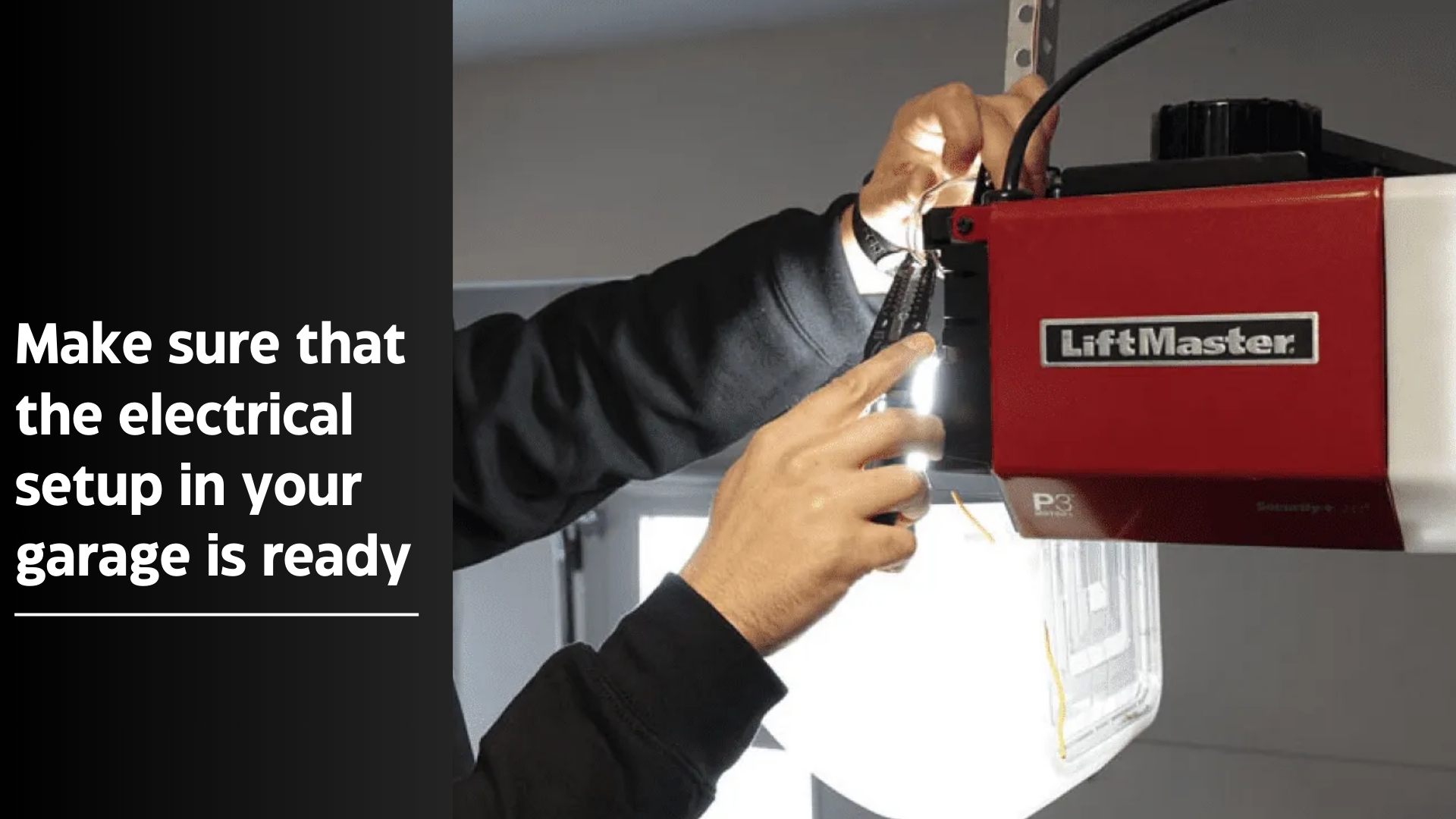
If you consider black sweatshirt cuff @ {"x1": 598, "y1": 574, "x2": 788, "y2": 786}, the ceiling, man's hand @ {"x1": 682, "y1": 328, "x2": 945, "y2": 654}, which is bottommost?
black sweatshirt cuff @ {"x1": 598, "y1": 574, "x2": 788, "y2": 786}

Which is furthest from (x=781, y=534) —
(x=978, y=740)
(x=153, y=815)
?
(x=153, y=815)

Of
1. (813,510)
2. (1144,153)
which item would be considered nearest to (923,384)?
(813,510)

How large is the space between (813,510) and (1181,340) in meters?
0.24

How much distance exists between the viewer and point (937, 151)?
112 cm

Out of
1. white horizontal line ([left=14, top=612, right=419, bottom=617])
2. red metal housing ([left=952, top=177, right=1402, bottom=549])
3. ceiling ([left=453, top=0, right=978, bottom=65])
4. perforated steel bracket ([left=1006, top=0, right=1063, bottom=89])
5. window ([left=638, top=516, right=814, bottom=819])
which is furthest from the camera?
window ([left=638, top=516, right=814, bottom=819])

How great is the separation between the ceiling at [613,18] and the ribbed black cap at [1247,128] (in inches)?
65.7

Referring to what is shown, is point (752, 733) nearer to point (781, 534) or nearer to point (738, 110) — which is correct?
point (781, 534)

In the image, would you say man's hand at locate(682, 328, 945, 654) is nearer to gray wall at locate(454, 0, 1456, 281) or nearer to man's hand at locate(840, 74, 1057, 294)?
man's hand at locate(840, 74, 1057, 294)

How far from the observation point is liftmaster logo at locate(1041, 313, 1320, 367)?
62 cm

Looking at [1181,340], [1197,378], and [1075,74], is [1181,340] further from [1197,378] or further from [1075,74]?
[1075,74]

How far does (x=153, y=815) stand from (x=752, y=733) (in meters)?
0.85

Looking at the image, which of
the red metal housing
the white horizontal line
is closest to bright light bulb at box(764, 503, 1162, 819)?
the red metal housing

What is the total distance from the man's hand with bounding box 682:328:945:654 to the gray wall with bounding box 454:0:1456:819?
1.50 metres

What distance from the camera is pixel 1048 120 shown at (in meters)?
0.93
